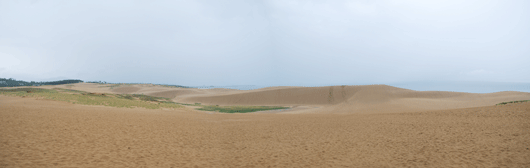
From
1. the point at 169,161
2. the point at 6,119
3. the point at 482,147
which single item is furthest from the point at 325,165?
the point at 6,119

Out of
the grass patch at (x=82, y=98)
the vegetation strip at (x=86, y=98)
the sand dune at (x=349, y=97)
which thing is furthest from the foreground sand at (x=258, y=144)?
the sand dune at (x=349, y=97)

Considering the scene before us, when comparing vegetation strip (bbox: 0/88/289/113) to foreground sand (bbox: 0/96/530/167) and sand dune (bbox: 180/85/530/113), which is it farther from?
sand dune (bbox: 180/85/530/113)

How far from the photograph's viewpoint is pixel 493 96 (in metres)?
40.7

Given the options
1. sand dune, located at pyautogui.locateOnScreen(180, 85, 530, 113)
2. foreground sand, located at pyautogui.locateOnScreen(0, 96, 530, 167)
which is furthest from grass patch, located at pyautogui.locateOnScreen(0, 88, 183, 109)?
sand dune, located at pyautogui.locateOnScreen(180, 85, 530, 113)

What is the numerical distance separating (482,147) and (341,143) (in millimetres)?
5439

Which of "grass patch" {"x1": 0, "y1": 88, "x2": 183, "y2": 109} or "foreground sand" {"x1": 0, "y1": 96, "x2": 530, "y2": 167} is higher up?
"grass patch" {"x1": 0, "y1": 88, "x2": 183, "y2": 109}

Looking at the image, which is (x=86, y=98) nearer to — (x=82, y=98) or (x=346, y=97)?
(x=82, y=98)

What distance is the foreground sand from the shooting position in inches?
318

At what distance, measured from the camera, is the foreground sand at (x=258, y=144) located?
8.09 meters

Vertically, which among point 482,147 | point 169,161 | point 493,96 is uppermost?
point 493,96

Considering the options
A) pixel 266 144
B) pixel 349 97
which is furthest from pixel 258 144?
pixel 349 97

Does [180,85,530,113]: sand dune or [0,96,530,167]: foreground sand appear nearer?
[0,96,530,167]: foreground sand

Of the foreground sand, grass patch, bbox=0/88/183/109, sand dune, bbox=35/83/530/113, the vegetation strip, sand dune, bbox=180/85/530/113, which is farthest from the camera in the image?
sand dune, bbox=180/85/530/113

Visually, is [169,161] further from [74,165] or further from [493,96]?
[493,96]
